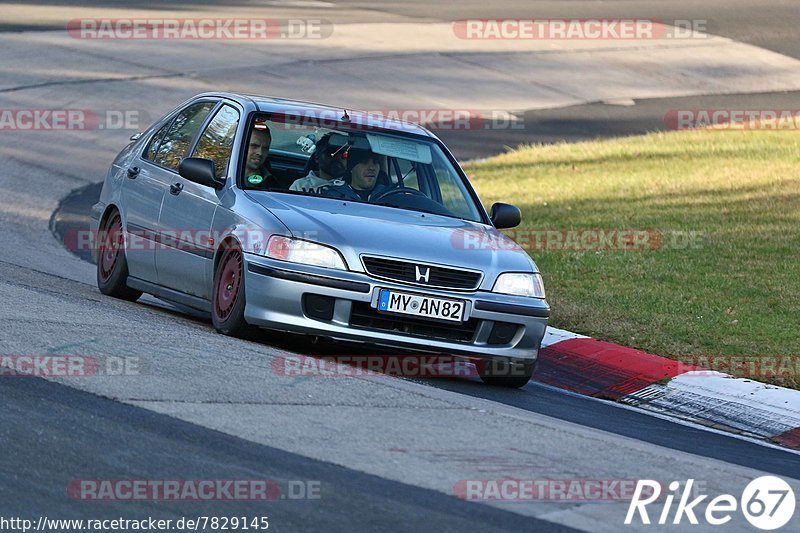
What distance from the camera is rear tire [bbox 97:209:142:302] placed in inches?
415

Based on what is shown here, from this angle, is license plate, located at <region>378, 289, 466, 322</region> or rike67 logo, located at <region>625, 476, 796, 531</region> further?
license plate, located at <region>378, 289, 466, 322</region>

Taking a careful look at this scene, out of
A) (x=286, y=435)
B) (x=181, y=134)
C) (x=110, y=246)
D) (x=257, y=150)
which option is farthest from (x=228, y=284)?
(x=286, y=435)

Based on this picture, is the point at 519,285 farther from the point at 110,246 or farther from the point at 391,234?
the point at 110,246

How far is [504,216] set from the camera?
Answer: 9.77m

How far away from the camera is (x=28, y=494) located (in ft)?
17.8

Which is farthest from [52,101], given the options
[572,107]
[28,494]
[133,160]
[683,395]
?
[28,494]

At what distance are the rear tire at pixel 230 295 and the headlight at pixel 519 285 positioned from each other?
57.8 inches

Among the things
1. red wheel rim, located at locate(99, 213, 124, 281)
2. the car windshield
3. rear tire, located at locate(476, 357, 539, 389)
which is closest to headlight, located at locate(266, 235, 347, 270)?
the car windshield

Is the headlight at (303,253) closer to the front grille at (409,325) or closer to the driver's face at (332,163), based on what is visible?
the front grille at (409,325)

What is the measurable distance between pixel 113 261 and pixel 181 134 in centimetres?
105

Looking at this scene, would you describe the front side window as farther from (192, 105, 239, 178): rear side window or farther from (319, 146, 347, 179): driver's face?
(319, 146, 347, 179): driver's face

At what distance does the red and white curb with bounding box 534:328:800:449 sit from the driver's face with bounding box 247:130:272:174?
239cm

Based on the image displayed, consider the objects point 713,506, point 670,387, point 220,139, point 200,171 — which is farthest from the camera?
point 220,139

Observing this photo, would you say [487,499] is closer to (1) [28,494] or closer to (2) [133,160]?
(1) [28,494]
